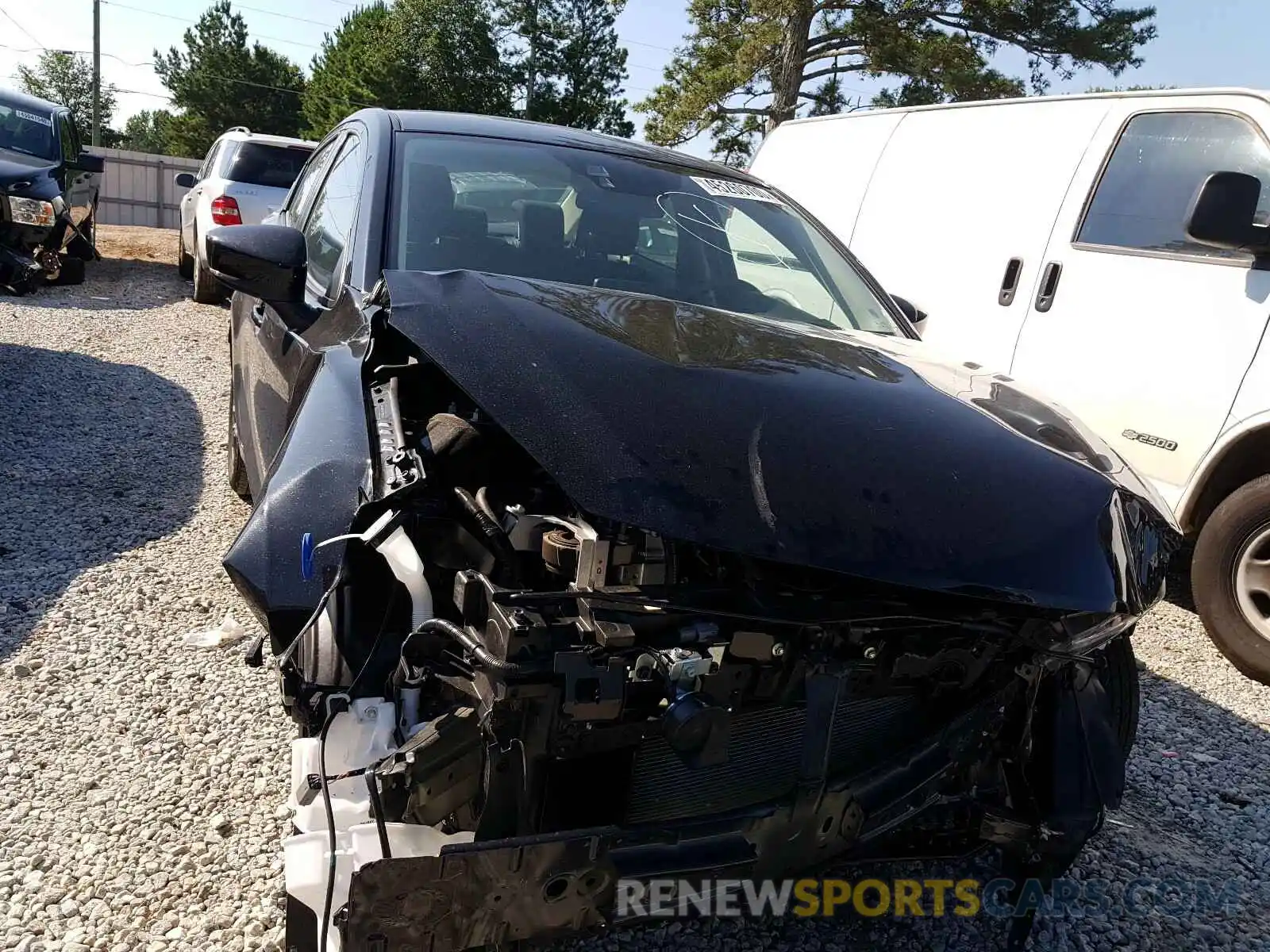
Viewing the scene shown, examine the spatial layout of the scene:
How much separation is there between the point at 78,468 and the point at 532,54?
4393 centimetres

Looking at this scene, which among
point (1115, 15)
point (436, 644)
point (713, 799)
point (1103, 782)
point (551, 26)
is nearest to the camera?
point (436, 644)

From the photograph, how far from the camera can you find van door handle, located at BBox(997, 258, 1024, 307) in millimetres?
4969

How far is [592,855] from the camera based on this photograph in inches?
60.5

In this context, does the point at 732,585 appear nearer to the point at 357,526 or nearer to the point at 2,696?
the point at 357,526

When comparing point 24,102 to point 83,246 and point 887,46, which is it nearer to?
point 83,246

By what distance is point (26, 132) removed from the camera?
33.2ft

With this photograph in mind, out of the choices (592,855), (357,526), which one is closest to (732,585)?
(592,855)

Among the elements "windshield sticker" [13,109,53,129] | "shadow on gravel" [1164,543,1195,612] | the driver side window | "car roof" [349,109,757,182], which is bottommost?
"shadow on gravel" [1164,543,1195,612]

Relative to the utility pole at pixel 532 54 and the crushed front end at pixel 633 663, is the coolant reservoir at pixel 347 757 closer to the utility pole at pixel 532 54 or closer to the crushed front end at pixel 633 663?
the crushed front end at pixel 633 663

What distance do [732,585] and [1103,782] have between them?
96 centimetres

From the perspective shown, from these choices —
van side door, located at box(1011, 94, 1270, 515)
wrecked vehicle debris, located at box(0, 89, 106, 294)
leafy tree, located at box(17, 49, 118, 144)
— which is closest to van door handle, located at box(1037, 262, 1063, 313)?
van side door, located at box(1011, 94, 1270, 515)

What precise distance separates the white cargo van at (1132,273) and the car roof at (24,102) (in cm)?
948

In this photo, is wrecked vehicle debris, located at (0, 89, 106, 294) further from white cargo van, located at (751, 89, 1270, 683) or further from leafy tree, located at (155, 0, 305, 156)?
leafy tree, located at (155, 0, 305, 156)

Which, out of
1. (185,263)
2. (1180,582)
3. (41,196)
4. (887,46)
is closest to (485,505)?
(1180,582)
